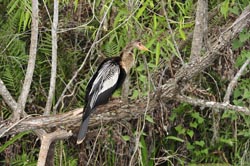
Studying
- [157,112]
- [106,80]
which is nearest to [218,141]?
[157,112]

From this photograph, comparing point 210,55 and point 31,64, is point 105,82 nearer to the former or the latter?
point 31,64

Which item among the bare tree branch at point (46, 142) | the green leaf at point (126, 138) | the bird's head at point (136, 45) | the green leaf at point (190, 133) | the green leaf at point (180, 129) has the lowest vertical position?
the green leaf at point (190, 133)

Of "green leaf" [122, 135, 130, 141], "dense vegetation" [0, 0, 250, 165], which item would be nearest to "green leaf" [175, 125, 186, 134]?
"dense vegetation" [0, 0, 250, 165]

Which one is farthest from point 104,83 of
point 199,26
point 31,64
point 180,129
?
point 180,129

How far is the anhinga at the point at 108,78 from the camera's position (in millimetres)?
3356

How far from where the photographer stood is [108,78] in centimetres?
347

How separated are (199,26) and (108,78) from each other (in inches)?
23.1

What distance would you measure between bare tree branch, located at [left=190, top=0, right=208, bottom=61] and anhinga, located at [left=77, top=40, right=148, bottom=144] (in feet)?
0.95

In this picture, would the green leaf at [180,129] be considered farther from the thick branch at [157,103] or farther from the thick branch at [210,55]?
the thick branch at [210,55]

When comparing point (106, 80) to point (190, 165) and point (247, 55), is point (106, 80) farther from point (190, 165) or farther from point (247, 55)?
point (190, 165)

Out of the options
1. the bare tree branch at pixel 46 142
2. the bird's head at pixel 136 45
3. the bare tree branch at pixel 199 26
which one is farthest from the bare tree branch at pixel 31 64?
the bare tree branch at pixel 199 26

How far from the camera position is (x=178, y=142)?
4383mm

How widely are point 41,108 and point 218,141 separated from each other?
1.22 m

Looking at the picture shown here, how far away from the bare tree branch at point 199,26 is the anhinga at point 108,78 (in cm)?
29
